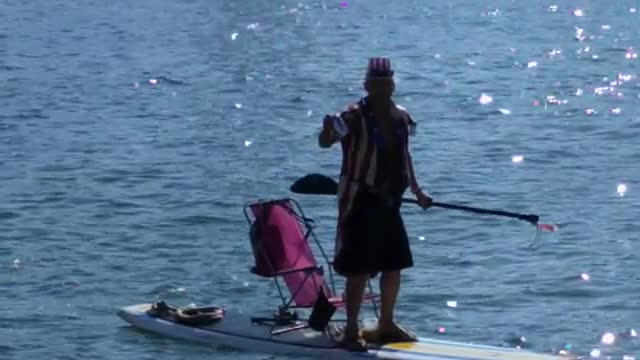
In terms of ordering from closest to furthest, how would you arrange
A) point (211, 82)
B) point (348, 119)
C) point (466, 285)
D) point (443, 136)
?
point (348, 119) → point (466, 285) → point (443, 136) → point (211, 82)

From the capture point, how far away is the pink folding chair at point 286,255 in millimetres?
12000

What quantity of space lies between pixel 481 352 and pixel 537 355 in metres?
0.33

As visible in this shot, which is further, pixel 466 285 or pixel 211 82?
pixel 211 82

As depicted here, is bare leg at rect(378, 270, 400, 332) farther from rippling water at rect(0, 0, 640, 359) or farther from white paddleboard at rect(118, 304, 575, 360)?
rippling water at rect(0, 0, 640, 359)

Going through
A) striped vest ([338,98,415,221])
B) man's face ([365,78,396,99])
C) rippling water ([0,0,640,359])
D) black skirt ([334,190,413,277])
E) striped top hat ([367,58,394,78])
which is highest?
striped top hat ([367,58,394,78])

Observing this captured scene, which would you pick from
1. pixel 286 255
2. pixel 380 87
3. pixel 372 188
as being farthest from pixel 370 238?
pixel 286 255

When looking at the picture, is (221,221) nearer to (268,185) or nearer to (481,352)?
(268,185)

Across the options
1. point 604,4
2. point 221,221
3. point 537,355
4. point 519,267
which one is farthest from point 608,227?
point 604,4

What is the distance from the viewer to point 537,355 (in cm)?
1127

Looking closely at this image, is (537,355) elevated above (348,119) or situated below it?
below

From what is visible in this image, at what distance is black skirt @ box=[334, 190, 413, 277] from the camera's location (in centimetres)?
1108

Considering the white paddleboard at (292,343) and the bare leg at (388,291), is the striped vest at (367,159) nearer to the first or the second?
the bare leg at (388,291)

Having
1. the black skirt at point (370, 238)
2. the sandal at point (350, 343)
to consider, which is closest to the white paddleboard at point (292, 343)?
the sandal at point (350, 343)

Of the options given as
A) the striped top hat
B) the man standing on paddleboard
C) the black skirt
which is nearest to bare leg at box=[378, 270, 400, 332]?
the man standing on paddleboard
